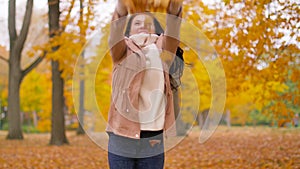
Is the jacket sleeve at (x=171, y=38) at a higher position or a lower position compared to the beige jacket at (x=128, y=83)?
higher

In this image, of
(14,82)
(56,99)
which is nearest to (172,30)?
(56,99)

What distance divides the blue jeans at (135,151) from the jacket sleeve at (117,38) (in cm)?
50

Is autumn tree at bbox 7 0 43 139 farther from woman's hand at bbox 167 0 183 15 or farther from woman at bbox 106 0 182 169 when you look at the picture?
woman's hand at bbox 167 0 183 15

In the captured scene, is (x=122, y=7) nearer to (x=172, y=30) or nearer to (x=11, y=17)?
(x=172, y=30)

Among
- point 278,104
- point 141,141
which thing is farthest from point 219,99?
point 278,104

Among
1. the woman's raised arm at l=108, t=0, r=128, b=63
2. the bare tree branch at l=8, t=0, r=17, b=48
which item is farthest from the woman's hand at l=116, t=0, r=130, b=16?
the bare tree branch at l=8, t=0, r=17, b=48

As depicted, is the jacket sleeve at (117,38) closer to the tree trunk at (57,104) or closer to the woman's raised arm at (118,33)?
the woman's raised arm at (118,33)

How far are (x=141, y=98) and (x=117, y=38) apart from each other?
1.43 ft

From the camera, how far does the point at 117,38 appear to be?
2.45 m

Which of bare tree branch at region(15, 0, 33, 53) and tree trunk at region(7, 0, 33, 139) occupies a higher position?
bare tree branch at region(15, 0, 33, 53)

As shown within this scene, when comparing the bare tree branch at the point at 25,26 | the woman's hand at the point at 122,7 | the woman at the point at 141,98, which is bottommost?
the woman at the point at 141,98

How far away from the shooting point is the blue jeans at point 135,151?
2.68 meters

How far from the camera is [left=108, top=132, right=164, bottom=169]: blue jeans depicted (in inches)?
105

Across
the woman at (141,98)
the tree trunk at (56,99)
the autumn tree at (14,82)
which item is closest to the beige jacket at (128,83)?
the woman at (141,98)
